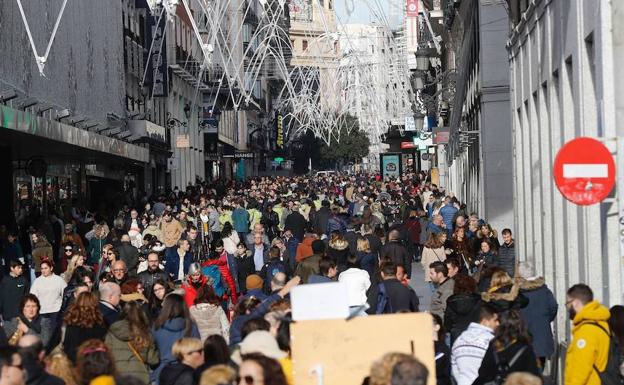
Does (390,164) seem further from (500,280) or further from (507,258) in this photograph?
(500,280)

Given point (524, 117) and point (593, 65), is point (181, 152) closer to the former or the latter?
point (524, 117)

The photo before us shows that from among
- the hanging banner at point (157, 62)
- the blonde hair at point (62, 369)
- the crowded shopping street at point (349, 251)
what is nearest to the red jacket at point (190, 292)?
the crowded shopping street at point (349, 251)

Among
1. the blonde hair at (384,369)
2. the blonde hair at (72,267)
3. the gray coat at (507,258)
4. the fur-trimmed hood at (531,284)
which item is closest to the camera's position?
the blonde hair at (384,369)

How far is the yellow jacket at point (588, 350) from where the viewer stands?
9750mm

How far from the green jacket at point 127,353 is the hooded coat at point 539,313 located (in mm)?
3872

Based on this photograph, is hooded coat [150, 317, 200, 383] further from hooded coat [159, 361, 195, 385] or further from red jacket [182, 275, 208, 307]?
red jacket [182, 275, 208, 307]

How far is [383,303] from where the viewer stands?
14.9 metres

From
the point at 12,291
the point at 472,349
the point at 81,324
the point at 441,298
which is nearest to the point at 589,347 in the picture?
the point at 472,349

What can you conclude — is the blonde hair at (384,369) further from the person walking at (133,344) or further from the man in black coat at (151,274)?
the man in black coat at (151,274)

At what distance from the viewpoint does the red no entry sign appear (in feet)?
32.8

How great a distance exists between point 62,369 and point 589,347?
3.50 meters

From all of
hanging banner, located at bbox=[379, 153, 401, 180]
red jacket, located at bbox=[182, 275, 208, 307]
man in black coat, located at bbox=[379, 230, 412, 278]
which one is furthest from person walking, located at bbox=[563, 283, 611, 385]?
hanging banner, located at bbox=[379, 153, 401, 180]

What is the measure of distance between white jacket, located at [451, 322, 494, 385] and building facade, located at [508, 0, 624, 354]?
56.4 inches

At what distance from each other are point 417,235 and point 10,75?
9.91 m
